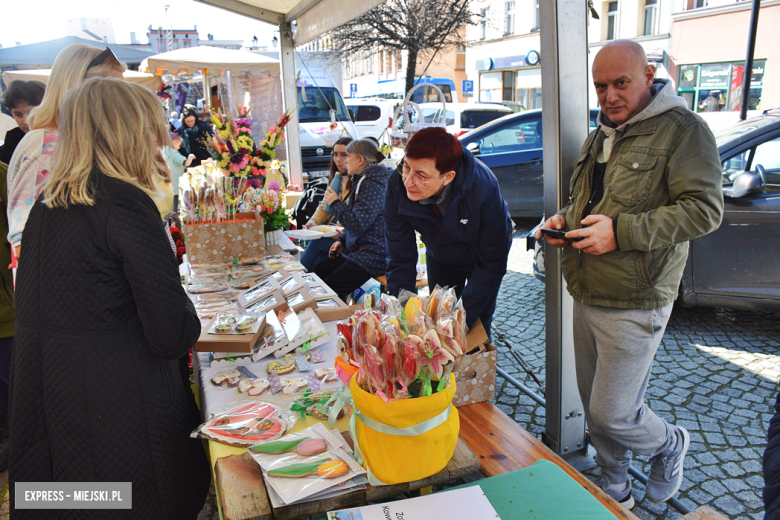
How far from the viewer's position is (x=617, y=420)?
77.6 inches

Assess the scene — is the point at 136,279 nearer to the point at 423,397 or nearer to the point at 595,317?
the point at 423,397

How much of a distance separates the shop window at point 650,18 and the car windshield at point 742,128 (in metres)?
17.9

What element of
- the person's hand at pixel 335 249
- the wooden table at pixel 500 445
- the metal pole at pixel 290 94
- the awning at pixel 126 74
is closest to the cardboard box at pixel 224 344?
the wooden table at pixel 500 445

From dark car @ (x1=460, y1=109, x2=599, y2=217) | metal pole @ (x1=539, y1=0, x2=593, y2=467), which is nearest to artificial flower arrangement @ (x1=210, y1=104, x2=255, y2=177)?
metal pole @ (x1=539, y1=0, x2=593, y2=467)

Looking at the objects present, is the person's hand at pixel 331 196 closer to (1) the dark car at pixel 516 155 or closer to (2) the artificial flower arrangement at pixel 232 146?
(2) the artificial flower arrangement at pixel 232 146

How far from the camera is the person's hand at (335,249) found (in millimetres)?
4191

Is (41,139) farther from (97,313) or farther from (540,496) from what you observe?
(540,496)

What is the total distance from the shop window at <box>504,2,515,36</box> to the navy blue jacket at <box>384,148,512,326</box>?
80.6 ft

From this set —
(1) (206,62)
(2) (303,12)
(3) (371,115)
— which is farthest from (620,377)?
(3) (371,115)

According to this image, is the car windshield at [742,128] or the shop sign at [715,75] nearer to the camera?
the car windshield at [742,128]

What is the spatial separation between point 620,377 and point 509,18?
25570mm

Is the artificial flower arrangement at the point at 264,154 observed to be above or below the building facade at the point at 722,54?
below

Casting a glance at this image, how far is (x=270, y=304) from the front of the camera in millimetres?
2439

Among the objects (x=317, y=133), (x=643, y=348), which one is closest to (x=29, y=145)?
(x=643, y=348)
